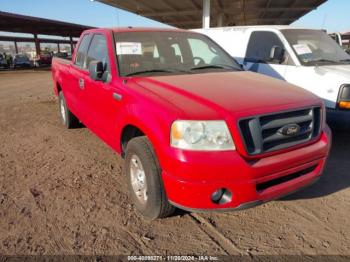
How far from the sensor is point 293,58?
5906mm

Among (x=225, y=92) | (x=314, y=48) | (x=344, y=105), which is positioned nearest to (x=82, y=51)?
(x=225, y=92)

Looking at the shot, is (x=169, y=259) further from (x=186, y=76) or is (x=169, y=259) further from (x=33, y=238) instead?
(x=186, y=76)

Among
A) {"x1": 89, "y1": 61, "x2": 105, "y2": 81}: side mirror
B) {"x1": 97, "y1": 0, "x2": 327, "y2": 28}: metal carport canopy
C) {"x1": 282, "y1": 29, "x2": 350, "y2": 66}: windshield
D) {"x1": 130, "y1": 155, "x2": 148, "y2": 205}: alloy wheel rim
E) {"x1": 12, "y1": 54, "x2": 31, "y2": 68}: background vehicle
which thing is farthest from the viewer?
{"x1": 12, "y1": 54, "x2": 31, "y2": 68}: background vehicle

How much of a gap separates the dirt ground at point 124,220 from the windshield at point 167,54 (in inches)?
58.1

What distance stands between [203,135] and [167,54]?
179 cm

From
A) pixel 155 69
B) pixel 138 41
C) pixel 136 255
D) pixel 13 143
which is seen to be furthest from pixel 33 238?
pixel 13 143

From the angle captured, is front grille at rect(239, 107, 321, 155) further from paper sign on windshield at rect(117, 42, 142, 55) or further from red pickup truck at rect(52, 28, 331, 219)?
paper sign on windshield at rect(117, 42, 142, 55)

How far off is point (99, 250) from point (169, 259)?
61cm

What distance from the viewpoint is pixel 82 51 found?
5281 mm

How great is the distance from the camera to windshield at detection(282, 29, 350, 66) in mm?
5902

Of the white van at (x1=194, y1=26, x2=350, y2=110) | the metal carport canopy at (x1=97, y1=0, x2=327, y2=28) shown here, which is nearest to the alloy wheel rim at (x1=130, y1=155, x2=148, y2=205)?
the white van at (x1=194, y1=26, x2=350, y2=110)

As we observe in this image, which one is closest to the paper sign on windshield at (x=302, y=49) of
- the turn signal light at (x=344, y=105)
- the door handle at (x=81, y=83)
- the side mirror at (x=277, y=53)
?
the side mirror at (x=277, y=53)

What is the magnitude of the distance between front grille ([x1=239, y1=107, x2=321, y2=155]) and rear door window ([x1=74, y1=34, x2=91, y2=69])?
3060mm

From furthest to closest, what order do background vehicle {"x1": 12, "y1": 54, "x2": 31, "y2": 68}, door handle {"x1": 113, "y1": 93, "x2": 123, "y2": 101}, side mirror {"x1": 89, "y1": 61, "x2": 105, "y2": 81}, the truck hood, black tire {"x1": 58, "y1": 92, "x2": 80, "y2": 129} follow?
background vehicle {"x1": 12, "y1": 54, "x2": 31, "y2": 68} → black tire {"x1": 58, "y1": 92, "x2": 80, "y2": 129} → side mirror {"x1": 89, "y1": 61, "x2": 105, "y2": 81} → door handle {"x1": 113, "y1": 93, "x2": 123, "y2": 101} → the truck hood
